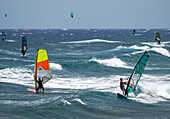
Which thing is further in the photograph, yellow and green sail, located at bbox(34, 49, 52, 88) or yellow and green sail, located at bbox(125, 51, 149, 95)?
yellow and green sail, located at bbox(125, 51, 149, 95)

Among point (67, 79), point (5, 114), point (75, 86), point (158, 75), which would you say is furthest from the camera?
point (158, 75)

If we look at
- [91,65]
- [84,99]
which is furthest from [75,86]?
[91,65]

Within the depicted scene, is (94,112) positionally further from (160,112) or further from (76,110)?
(160,112)

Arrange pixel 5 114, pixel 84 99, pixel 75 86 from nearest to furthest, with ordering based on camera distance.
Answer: pixel 5 114 < pixel 84 99 < pixel 75 86

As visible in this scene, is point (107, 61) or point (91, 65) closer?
point (91, 65)

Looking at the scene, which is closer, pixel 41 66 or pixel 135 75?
pixel 41 66

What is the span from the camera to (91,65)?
3275cm

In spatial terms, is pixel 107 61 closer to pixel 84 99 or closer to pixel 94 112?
pixel 84 99

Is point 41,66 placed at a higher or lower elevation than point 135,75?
higher

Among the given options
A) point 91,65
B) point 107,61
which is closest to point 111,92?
point 91,65

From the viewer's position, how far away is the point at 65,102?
15727 millimetres

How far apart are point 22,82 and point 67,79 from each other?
12.0ft

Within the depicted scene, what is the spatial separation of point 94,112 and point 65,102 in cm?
187

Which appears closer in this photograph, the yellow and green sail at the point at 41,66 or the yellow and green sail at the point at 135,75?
the yellow and green sail at the point at 41,66
